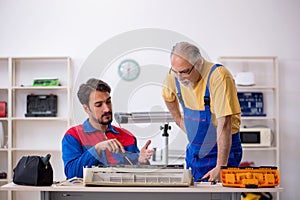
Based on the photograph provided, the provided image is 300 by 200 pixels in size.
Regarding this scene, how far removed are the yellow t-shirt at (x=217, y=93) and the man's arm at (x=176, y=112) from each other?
101mm

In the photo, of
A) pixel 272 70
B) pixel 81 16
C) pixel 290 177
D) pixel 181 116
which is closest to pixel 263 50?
pixel 272 70

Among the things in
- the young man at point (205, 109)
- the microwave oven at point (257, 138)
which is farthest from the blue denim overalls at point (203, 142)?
the microwave oven at point (257, 138)

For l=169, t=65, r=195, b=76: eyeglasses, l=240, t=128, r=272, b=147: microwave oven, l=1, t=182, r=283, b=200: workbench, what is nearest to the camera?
l=1, t=182, r=283, b=200: workbench

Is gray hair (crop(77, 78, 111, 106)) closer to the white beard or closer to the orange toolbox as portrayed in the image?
the white beard

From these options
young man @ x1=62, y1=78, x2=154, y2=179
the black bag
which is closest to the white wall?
young man @ x1=62, y1=78, x2=154, y2=179

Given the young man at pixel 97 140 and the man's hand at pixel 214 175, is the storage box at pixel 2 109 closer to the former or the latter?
the young man at pixel 97 140

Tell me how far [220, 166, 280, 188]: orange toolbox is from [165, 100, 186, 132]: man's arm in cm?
64

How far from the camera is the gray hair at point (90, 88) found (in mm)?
2432

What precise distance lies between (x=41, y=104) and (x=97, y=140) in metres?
2.51

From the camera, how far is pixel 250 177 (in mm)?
2057

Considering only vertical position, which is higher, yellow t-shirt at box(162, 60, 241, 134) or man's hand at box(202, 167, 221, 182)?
yellow t-shirt at box(162, 60, 241, 134)

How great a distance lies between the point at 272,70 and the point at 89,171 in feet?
10.7

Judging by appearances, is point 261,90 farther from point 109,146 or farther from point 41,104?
point 109,146

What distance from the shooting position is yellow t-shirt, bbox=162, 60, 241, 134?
257 cm
